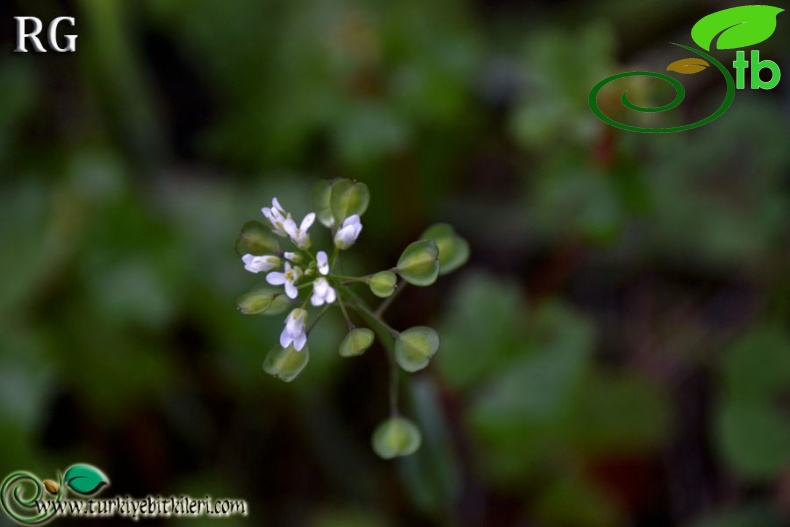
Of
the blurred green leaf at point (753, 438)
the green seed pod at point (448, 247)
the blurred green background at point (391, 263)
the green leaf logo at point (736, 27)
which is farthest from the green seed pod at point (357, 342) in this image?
the green leaf logo at point (736, 27)

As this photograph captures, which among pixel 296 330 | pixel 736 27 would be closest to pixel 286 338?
pixel 296 330

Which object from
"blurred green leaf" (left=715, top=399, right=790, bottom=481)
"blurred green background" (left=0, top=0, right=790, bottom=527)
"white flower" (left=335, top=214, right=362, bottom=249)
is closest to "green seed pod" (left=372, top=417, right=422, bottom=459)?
"white flower" (left=335, top=214, right=362, bottom=249)

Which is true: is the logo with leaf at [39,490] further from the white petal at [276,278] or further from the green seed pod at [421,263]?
the green seed pod at [421,263]

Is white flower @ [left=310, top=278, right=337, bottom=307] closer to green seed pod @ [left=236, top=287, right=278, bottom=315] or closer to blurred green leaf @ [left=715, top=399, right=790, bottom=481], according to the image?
green seed pod @ [left=236, top=287, right=278, bottom=315]

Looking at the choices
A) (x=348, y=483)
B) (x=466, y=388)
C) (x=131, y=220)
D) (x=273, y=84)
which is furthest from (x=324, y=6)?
(x=348, y=483)

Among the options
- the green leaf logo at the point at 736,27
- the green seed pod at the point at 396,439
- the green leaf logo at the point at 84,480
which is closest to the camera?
the green seed pod at the point at 396,439

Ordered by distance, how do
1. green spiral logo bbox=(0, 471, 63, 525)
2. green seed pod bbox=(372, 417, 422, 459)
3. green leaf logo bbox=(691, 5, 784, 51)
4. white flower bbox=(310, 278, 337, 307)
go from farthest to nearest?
green leaf logo bbox=(691, 5, 784, 51)
green spiral logo bbox=(0, 471, 63, 525)
green seed pod bbox=(372, 417, 422, 459)
white flower bbox=(310, 278, 337, 307)

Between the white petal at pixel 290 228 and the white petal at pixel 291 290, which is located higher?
the white petal at pixel 290 228

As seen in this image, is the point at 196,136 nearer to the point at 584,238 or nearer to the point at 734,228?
the point at 584,238
